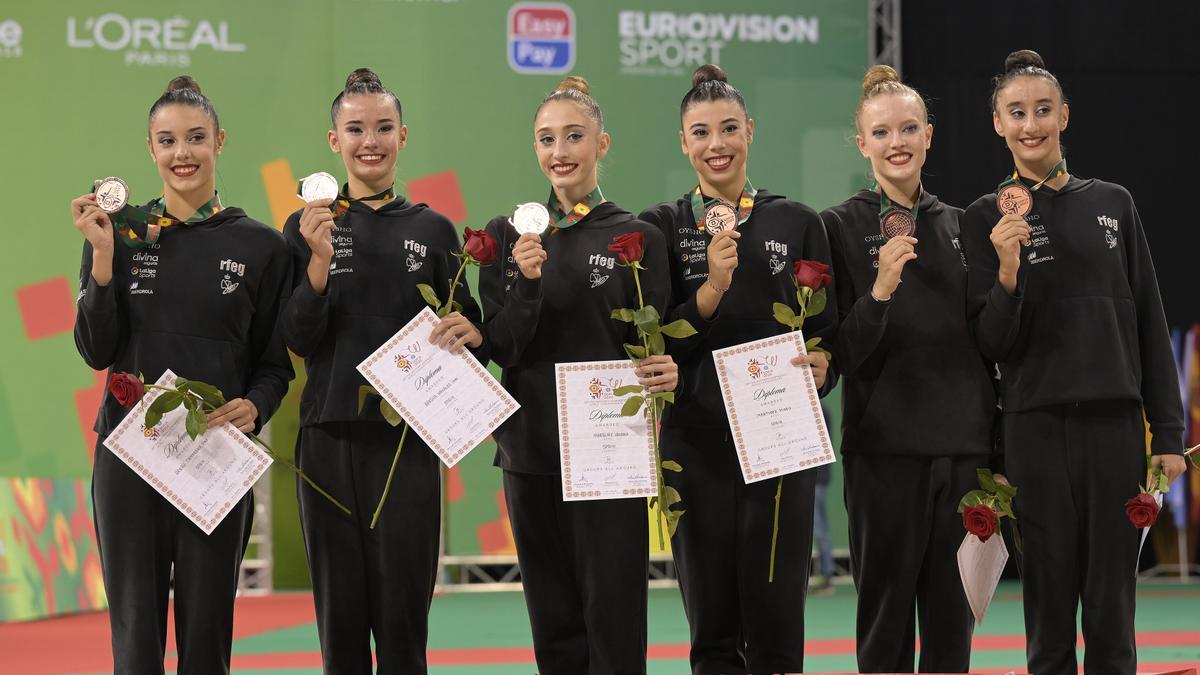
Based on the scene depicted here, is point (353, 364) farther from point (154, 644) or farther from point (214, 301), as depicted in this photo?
point (154, 644)

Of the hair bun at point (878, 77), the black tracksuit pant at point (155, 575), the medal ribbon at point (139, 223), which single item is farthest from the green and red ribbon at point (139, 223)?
the hair bun at point (878, 77)

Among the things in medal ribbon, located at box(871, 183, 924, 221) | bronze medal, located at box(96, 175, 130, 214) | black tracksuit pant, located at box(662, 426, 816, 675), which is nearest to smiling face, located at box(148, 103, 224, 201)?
bronze medal, located at box(96, 175, 130, 214)

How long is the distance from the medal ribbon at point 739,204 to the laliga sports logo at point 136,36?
6787mm

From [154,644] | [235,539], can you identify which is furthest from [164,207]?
[154,644]

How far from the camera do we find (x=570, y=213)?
3822 millimetres

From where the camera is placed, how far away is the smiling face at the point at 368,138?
12.6 feet

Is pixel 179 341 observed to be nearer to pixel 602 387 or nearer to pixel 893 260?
pixel 602 387

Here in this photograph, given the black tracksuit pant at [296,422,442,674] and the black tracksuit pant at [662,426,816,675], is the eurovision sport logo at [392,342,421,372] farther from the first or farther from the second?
the black tracksuit pant at [662,426,816,675]

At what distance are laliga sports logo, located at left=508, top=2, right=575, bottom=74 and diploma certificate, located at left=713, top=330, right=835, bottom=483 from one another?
21.5 feet

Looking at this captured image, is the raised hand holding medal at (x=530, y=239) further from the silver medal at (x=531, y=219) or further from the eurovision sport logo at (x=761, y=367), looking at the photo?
the eurovision sport logo at (x=761, y=367)

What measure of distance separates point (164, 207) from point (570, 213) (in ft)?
3.89

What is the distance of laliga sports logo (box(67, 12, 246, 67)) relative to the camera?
9594 mm

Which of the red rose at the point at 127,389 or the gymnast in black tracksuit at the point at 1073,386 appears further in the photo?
the gymnast in black tracksuit at the point at 1073,386

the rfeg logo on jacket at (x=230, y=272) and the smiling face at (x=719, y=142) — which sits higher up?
the smiling face at (x=719, y=142)
